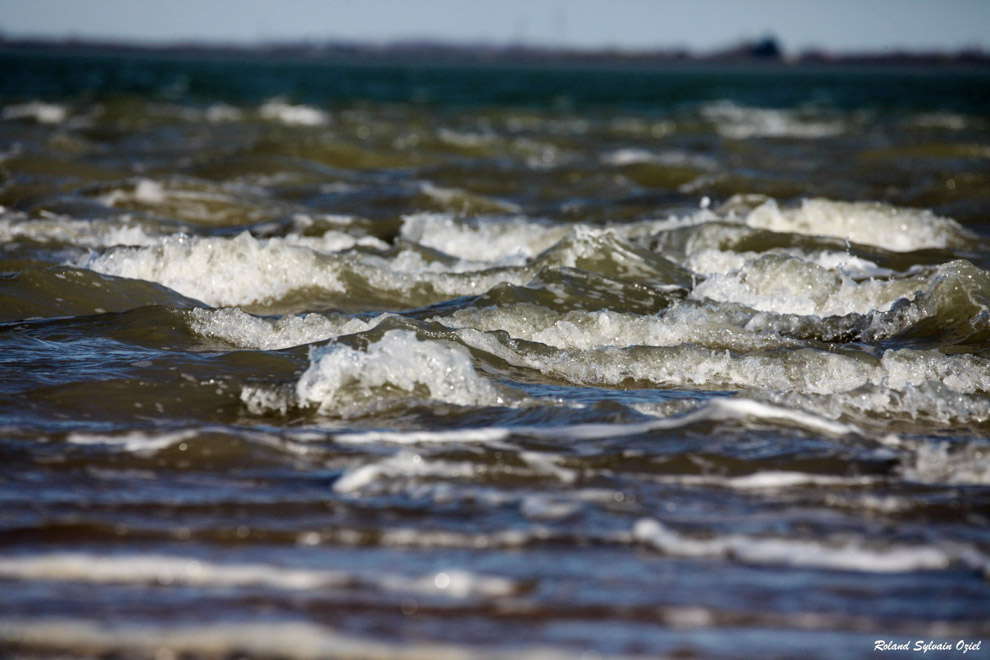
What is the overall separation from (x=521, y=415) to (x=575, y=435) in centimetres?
33

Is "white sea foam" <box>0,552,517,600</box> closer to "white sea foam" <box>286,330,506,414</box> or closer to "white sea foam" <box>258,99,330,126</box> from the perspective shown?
"white sea foam" <box>286,330,506,414</box>

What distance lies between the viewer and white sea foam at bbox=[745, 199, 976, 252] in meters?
9.54

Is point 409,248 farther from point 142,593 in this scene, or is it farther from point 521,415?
point 142,593

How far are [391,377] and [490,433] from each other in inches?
27.5

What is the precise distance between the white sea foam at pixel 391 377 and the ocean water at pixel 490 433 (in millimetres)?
16

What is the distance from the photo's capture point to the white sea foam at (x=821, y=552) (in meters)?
3.03

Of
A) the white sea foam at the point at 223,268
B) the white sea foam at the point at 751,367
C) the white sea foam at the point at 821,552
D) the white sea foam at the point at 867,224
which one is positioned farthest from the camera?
the white sea foam at the point at 867,224

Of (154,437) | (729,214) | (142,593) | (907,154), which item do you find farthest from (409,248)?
(907,154)

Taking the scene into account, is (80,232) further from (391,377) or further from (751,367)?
(751,367)

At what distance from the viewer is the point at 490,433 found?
162 inches

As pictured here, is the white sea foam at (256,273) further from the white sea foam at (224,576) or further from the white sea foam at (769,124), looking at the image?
the white sea foam at (769,124)

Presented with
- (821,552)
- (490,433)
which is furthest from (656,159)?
(821,552)

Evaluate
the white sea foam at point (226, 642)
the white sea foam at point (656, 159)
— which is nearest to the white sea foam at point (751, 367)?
the white sea foam at point (226, 642)

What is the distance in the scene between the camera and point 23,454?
3.81m
